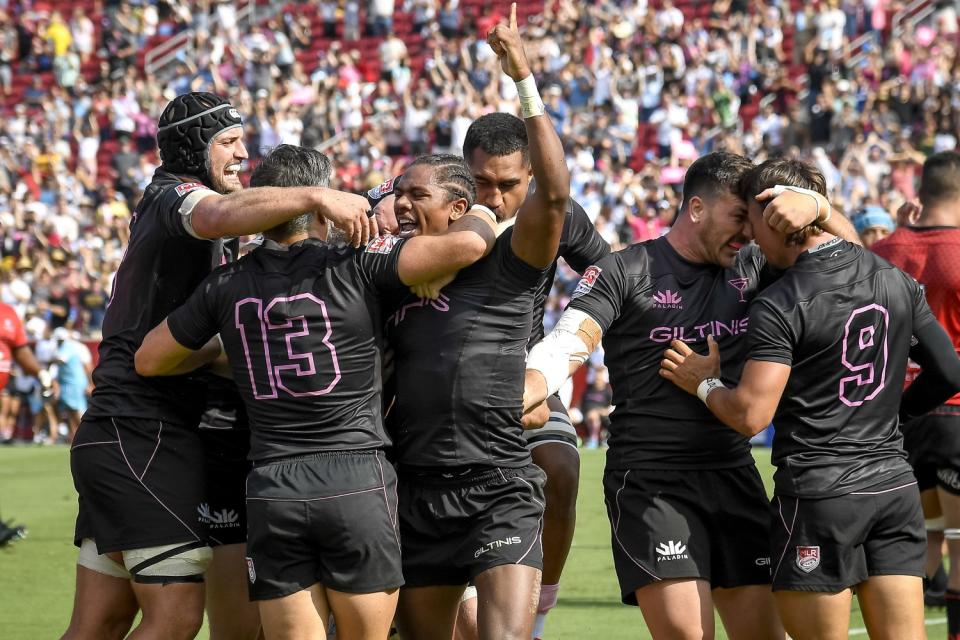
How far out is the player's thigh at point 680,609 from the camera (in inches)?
205

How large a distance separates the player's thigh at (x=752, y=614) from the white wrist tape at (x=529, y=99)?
81.7 inches

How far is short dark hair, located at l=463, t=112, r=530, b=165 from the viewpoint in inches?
239

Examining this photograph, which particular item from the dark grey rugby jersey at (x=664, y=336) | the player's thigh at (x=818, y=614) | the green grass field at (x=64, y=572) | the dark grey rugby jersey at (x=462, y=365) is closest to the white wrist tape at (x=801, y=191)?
the dark grey rugby jersey at (x=664, y=336)

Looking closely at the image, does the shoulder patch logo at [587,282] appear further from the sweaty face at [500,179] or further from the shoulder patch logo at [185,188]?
the shoulder patch logo at [185,188]

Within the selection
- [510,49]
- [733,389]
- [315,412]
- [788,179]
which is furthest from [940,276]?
[315,412]

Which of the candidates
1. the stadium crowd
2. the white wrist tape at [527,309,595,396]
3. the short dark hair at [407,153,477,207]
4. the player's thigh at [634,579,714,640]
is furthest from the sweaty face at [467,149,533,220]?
the stadium crowd

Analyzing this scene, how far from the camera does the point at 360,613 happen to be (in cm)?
481

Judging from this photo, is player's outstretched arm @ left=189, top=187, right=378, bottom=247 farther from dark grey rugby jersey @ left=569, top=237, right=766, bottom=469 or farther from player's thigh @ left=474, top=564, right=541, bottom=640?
player's thigh @ left=474, top=564, right=541, bottom=640

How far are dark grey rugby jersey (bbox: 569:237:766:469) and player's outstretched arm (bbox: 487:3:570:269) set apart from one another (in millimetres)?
496

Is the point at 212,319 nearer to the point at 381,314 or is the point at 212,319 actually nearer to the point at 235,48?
the point at 381,314

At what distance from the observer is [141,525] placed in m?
5.30

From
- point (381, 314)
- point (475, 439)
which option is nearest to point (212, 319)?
point (381, 314)

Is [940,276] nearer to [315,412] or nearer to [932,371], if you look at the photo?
[932,371]

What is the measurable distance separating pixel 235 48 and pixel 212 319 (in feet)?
86.8
